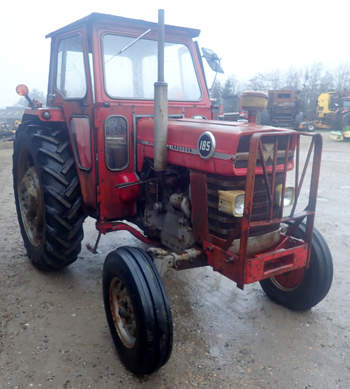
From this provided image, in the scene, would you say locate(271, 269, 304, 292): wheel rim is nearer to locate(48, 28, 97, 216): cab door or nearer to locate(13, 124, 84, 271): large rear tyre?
locate(48, 28, 97, 216): cab door

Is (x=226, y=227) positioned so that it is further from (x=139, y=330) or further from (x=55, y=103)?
(x=55, y=103)

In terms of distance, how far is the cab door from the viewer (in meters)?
3.15

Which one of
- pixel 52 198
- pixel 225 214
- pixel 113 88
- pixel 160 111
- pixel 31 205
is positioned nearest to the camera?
pixel 225 214

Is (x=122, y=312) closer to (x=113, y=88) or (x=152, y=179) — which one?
(x=152, y=179)

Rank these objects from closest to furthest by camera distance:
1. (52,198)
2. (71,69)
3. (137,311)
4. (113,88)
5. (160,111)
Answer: (137,311) < (160,111) < (113,88) < (52,198) < (71,69)

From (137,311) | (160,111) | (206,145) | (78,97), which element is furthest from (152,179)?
(137,311)

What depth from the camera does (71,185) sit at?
340 cm

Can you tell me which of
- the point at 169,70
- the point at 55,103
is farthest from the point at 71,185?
the point at 169,70

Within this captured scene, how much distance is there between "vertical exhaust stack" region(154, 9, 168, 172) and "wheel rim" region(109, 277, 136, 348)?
3.01 ft

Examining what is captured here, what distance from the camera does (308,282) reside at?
306cm

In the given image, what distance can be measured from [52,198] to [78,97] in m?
0.94

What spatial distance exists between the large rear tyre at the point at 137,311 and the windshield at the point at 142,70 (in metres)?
1.48

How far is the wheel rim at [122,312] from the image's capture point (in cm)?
249

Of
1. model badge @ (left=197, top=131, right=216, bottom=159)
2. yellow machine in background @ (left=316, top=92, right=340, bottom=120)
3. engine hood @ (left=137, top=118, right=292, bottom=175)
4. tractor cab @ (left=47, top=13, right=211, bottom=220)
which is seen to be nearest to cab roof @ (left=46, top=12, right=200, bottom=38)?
tractor cab @ (left=47, top=13, right=211, bottom=220)
